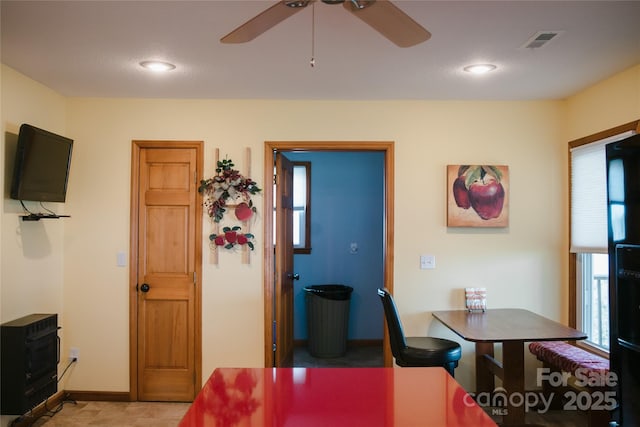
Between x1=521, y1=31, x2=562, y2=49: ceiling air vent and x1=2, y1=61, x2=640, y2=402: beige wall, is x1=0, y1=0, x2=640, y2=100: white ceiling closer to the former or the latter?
x1=521, y1=31, x2=562, y2=49: ceiling air vent

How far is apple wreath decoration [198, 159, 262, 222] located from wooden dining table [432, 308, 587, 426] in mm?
1741

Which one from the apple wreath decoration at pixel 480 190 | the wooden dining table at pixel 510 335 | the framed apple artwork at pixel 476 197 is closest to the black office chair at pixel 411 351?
the wooden dining table at pixel 510 335

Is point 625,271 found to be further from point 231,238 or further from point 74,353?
point 74,353

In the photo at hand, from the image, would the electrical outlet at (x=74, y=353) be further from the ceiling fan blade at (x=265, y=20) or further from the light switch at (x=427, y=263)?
the ceiling fan blade at (x=265, y=20)

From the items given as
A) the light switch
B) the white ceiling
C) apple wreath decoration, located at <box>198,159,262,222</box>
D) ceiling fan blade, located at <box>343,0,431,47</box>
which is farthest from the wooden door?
ceiling fan blade, located at <box>343,0,431,47</box>

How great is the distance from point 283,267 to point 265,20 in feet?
9.04

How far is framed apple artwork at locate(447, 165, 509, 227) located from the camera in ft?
12.6

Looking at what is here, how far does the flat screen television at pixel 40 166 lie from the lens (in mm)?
3084

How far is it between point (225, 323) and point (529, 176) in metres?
2.79

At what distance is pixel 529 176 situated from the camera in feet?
12.8

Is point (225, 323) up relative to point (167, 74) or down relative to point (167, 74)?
down

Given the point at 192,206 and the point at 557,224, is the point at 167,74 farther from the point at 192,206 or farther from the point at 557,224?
the point at 557,224

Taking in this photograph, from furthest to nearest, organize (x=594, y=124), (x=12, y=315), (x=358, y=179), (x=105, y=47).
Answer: (x=358, y=179), (x=594, y=124), (x=12, y=315), (x=105, y=47)

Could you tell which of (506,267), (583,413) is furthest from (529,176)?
(583,413)
